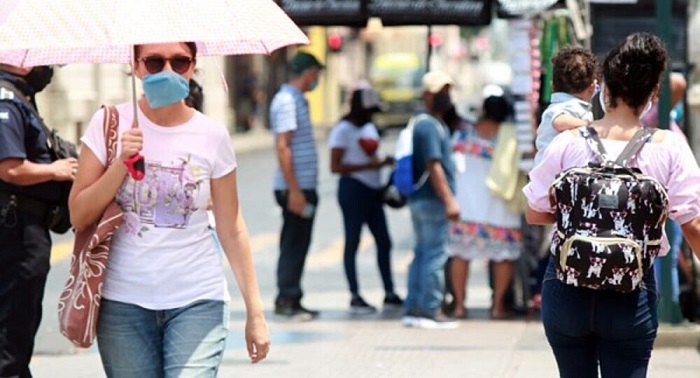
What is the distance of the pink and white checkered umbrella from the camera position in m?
5.40

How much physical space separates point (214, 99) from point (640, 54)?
4039cm

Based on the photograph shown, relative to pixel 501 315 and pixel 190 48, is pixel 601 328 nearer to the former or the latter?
pixel 190 48

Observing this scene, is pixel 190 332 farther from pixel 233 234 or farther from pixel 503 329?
pixel 503 329

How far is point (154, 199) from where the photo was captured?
538 cm

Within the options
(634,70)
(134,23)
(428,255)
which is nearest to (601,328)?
(634,70)

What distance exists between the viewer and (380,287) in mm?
14844

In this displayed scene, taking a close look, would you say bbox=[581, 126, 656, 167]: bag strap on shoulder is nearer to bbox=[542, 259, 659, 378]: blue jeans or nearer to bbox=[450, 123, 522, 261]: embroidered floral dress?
bbox=[542, 259, 659, 378]: blue jeans

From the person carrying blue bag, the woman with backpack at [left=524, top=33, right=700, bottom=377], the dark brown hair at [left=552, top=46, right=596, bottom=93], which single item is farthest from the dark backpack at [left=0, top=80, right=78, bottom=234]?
the person carrying blue bag

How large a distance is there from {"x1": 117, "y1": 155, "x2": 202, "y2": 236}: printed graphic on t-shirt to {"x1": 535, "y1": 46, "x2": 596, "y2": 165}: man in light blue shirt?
73.4 inches

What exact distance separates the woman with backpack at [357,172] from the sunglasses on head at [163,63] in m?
6.92

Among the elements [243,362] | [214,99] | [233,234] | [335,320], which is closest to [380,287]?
[335,320]

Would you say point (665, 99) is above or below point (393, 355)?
above

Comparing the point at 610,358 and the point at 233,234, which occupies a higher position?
the point at 233,234

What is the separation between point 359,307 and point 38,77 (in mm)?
5380
